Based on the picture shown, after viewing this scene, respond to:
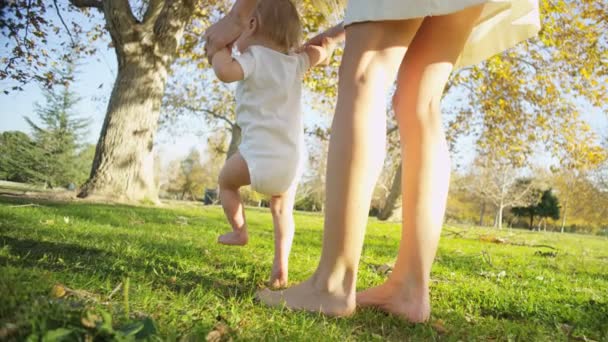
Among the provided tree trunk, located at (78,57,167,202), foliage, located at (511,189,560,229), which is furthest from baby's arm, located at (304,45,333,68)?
foliage, located at (511,189,560,229)

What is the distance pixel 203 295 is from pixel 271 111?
35.5 inches

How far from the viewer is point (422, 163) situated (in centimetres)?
174

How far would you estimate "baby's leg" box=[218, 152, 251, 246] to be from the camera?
83.6 inches

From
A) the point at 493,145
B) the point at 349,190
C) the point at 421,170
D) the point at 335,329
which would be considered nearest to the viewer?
the point at 335,329

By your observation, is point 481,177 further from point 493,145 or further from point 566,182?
point 493,145

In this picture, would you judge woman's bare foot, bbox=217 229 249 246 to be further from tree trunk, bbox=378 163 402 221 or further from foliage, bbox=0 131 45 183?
tree trunk, bbox=378 163 402 221

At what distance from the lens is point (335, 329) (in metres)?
1.40

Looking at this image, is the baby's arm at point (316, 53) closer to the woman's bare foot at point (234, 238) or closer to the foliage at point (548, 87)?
the woman's bare foot at point (234, 238)

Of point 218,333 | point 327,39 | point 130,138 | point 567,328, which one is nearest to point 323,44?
point 327,39

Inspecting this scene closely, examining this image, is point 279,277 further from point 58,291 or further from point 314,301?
point 58,291

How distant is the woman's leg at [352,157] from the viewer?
152 centimetres

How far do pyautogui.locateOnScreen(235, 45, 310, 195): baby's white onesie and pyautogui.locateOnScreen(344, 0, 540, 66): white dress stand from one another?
1.81ft

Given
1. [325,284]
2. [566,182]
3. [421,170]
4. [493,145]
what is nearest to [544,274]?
[421,170]

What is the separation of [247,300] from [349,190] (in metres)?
0.58
